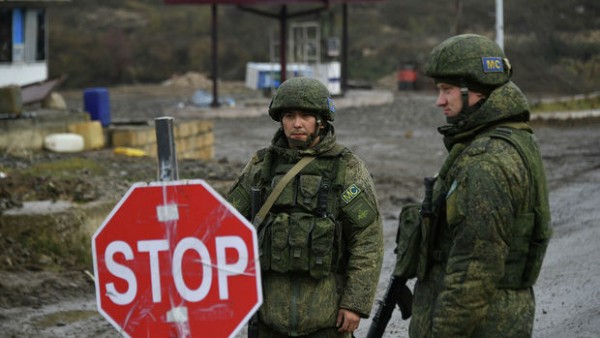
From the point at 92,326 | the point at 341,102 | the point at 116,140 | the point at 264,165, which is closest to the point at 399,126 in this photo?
the point at 341,102

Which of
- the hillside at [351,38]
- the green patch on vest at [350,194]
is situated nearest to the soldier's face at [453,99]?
the green patch on vest at [350,194]

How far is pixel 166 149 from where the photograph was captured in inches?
143

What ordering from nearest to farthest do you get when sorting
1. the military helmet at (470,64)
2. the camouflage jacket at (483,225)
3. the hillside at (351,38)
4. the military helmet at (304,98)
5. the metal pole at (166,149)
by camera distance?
the metal pole at (166,149) → the camouflage jacket at (483,225) → the military helmet at (470,64) → the military helmet at (304,98) → the hillside at (351,38)

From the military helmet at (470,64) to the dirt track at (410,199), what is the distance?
11.9ft

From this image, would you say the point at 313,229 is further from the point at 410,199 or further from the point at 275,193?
the point at 410,199

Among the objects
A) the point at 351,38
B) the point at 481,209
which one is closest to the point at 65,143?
the point at 481,209

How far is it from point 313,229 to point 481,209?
114 cm

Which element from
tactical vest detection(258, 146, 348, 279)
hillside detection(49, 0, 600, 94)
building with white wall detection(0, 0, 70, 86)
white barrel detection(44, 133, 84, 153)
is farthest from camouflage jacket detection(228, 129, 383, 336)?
hillside detection(49, 0, 600, 94)

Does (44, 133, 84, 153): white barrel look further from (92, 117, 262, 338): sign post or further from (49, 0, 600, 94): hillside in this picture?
(49, 0, 600, 94): hillside

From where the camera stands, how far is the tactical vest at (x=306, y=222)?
15.7 ft

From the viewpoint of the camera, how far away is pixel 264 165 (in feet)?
16.4

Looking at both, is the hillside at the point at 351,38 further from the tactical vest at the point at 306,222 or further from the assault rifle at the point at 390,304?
the assault rifle at the point at 390,304

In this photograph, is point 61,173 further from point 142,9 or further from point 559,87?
point 142,9

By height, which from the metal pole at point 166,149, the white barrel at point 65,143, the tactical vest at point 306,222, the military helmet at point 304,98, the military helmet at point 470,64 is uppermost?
the military helmet at point 470,64
